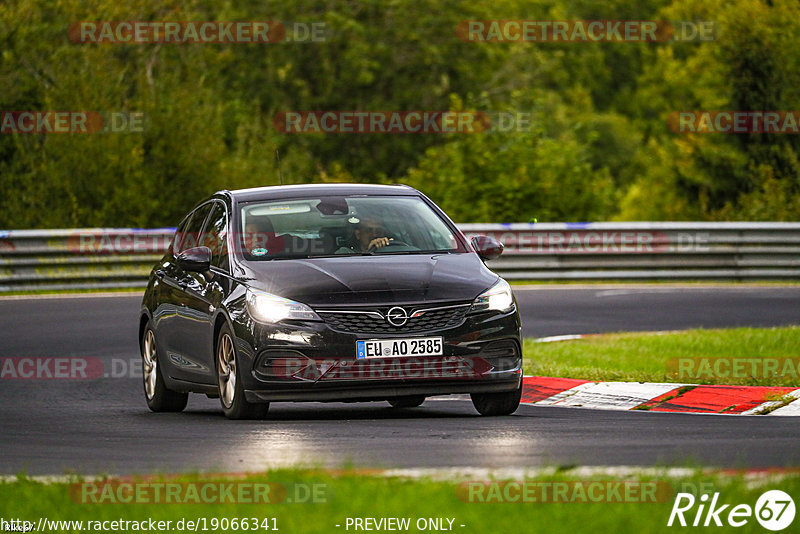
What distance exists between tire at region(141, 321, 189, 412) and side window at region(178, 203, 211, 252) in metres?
0.70

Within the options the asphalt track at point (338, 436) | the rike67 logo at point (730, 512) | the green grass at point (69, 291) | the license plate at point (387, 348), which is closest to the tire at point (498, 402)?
Result: the asphalt track at point (338, 436)

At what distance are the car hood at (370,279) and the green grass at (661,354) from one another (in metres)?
2.81

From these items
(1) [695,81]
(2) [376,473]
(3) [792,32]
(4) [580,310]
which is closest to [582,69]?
(1) [695,81]

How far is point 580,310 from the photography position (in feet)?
72.3

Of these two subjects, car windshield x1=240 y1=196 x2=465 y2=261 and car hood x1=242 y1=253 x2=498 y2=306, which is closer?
car hood x1=242 y1=253 x2=498 y2=306

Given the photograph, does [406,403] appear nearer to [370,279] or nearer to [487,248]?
[487,248]

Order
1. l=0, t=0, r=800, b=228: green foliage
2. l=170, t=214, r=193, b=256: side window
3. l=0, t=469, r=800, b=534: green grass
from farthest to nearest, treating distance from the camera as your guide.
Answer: l=0, t=0, r=800, b=228: green foliage → l=170, t=214, r=193, b=256: side window → l=0, t=469, r=800, b=534: green grass

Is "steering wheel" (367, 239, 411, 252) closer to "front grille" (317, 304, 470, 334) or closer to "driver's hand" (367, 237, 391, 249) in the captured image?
"driver's hand" (367, 237, 391, 249)

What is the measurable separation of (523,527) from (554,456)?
2.18 meters

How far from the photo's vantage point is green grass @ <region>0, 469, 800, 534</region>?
20.4 ft

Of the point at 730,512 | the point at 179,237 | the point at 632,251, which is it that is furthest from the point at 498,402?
the point at 632,251

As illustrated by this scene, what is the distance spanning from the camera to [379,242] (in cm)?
1141

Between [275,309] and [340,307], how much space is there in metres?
0.43

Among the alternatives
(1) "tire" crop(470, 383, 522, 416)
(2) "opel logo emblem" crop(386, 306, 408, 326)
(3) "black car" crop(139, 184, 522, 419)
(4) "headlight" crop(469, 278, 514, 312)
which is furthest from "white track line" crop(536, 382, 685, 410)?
(2) "opel logo emblem" crop(386, 306, 408, 326)
